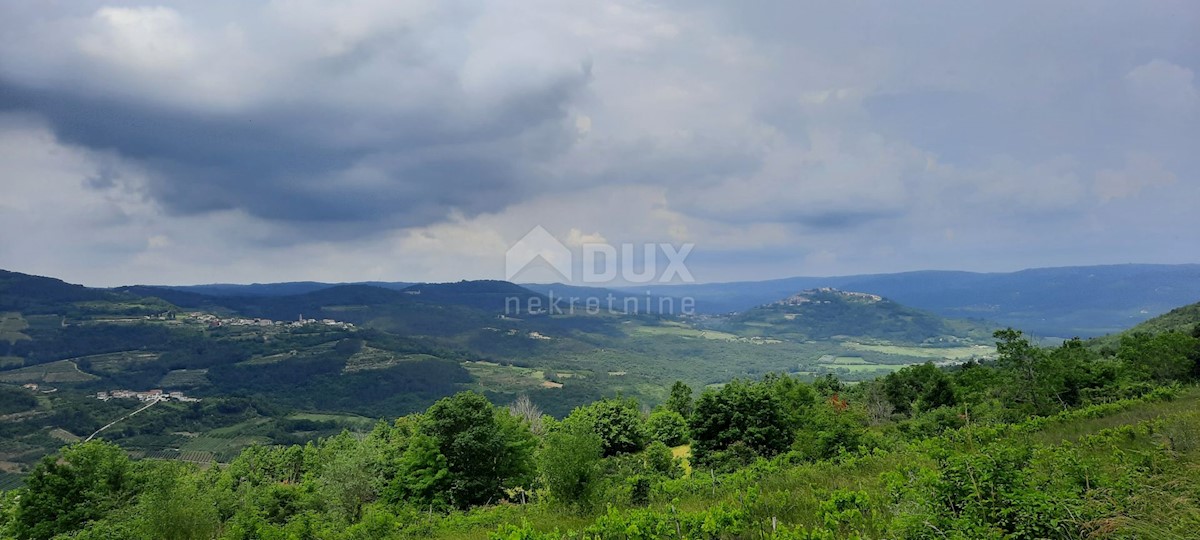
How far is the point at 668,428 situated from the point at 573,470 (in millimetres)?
35908

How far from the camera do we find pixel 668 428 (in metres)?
45.8

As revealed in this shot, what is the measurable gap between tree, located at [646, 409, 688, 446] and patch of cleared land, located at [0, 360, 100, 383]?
216988mm

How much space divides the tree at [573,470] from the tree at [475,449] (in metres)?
16.5

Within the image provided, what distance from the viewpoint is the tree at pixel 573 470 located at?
11.9m

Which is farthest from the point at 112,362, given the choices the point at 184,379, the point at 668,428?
the point at 668,428

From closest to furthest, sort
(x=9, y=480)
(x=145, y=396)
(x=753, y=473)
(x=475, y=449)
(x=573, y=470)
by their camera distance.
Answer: (x=573, y=470), (x=753, y=473), (x=475, y=449), (x=9, y=480), (x=145, y=396)

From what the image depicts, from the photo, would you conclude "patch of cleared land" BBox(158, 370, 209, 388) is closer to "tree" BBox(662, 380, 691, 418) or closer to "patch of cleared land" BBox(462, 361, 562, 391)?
"patch of cleared land" BBox(462, 361, 562, 391)

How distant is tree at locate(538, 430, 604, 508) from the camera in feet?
38.9

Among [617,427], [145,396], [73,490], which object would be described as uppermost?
[73,490]

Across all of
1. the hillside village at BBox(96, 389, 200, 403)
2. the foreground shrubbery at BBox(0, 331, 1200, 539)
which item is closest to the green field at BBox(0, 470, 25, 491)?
the hillside village at BBox(96, 389, 200, 403)

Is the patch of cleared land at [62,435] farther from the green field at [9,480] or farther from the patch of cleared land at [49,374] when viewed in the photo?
the patch of cleared land at [49,374]

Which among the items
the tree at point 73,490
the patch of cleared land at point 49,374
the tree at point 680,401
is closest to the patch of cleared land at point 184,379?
the patch of cleared land at point 49,374

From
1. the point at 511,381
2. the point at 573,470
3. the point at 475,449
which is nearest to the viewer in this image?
the point at 573,470

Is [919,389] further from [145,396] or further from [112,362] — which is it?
[112,362]
